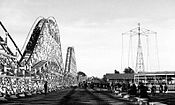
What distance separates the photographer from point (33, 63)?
59.3 meters

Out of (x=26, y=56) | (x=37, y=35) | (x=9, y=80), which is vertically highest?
(x=37, y=35)

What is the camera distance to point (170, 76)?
94.6m

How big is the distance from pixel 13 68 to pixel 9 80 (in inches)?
239

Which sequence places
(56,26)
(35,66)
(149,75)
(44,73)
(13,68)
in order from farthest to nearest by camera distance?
(149,75), (56,26), (44,73), (35,66), (13,68)

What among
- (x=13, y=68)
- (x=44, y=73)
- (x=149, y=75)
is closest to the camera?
(x=13, y=68)

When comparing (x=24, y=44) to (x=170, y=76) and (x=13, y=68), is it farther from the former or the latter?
(x=170, y=76)

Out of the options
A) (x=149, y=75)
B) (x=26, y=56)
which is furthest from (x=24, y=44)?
(x=149, y=75)

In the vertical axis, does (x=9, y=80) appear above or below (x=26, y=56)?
below

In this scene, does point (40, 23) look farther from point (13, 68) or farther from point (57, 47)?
point (13, 68)

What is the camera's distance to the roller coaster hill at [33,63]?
33281 millimetres

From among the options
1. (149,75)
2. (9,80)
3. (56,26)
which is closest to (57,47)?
(56,26)

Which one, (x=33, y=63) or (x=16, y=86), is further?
(x=33, y=63)

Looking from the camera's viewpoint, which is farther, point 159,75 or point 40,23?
point 159,75

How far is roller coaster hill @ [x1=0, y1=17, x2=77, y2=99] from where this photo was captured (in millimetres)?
33281
